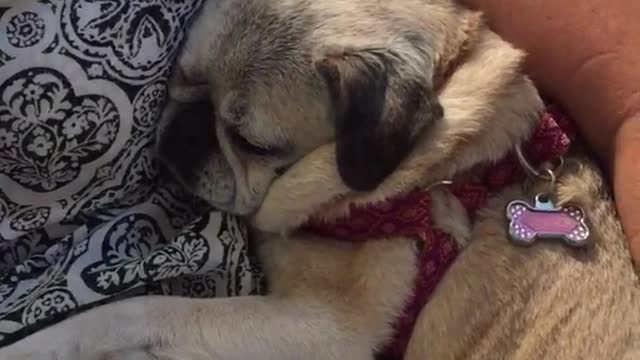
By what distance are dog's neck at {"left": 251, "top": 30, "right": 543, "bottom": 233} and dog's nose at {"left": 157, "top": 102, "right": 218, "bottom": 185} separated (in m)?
0.13

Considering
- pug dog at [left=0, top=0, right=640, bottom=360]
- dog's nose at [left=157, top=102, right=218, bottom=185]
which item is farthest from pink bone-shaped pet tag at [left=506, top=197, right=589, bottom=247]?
dog's nose at [left=157, top=102, right=218, bottom=185]

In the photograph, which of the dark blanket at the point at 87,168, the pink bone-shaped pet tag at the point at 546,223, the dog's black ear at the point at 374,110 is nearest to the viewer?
the dark blanket at the point at 87,168

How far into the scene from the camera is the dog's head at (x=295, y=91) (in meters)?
1.62

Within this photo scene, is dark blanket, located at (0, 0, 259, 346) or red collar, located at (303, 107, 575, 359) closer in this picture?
dark blanket, located at (0, 0, 259, 346)

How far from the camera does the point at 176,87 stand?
1701mm

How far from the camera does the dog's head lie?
63.6 inches

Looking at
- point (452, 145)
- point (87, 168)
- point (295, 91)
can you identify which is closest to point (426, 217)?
point (452, 145)

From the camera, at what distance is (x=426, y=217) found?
→ 5.57ft

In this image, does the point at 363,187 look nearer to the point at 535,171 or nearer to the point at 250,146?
the point at 250,146

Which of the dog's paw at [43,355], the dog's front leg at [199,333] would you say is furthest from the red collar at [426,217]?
the dog's paw at [43,355]

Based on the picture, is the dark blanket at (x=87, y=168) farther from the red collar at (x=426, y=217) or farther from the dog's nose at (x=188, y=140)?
the red collar at (x=426, y=217)

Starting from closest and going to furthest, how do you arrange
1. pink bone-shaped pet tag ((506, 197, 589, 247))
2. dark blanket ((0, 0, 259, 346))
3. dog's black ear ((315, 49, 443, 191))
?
dark blanket ((0, 0, 259, 346)) < dog's black ear ((315, 49, 443, 191)) < pink bone-shaped pet tag ((506, 197, 589, 247))

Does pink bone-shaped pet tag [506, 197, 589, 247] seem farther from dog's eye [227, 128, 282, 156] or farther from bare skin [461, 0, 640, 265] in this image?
dog's eye [227, 128, 282, 156]

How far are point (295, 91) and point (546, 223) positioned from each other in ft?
1.51
